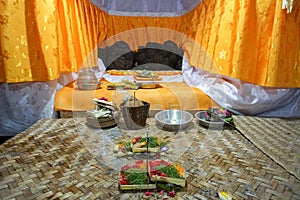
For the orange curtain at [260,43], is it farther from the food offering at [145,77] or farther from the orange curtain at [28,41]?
the orange curtain at [28,41]

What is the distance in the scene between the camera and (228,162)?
87 centimetres

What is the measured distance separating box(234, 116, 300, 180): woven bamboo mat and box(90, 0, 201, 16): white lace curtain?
1486mm

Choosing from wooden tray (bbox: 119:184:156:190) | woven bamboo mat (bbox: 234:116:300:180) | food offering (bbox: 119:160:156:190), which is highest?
food offering (bbox: 119:160:156:190)

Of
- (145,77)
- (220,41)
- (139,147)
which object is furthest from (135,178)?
(145,77)

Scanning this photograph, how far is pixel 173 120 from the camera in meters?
1.31

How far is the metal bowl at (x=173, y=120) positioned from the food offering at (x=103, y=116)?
264 mm

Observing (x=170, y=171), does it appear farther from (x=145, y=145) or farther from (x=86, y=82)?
(x=86, y=82)

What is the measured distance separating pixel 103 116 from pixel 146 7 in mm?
1612

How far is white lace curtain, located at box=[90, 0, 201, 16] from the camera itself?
229 cm

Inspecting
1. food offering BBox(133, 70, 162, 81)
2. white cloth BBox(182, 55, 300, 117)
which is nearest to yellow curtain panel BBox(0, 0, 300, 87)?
white cloth BBox(182, 55, 300, 117)

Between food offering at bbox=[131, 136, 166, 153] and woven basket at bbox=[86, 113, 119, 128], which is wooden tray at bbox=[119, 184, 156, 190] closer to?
food offering at bbox=[131, 136, 166, 153]

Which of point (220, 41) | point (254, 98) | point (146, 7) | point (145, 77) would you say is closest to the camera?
point (254, 98)

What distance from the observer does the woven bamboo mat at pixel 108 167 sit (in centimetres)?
69

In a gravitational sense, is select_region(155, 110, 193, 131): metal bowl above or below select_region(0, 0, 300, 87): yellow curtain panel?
below
